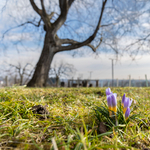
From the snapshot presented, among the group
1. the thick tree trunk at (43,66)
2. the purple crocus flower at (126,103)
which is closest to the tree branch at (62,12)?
the thick tree trunk at (43,66)

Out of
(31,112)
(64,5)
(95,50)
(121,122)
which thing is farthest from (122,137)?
(95,50)

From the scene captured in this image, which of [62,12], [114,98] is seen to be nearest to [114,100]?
[114,98]

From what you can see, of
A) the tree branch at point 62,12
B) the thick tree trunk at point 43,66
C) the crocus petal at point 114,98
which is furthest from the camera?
the tree branch at point 62,12

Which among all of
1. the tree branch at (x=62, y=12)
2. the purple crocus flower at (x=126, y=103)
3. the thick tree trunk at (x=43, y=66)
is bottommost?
the purple crocus flower at (x=126, y=103)

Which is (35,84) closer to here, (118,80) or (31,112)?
(31,112)

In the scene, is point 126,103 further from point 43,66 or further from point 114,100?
point 43,66

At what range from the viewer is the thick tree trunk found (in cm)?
875

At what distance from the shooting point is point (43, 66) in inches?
346

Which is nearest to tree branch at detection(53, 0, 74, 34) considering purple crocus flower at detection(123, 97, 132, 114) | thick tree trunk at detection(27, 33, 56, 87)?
thick tree trunk at detection(27, 33, 56, 87)

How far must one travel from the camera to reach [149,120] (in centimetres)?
172

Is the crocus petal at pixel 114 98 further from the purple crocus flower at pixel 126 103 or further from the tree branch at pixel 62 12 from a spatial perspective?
the tree branch at pixel 62 12

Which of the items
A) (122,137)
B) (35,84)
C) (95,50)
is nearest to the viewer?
(122,137)

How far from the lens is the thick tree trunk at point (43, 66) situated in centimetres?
875

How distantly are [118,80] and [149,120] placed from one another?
2592 centimetres
